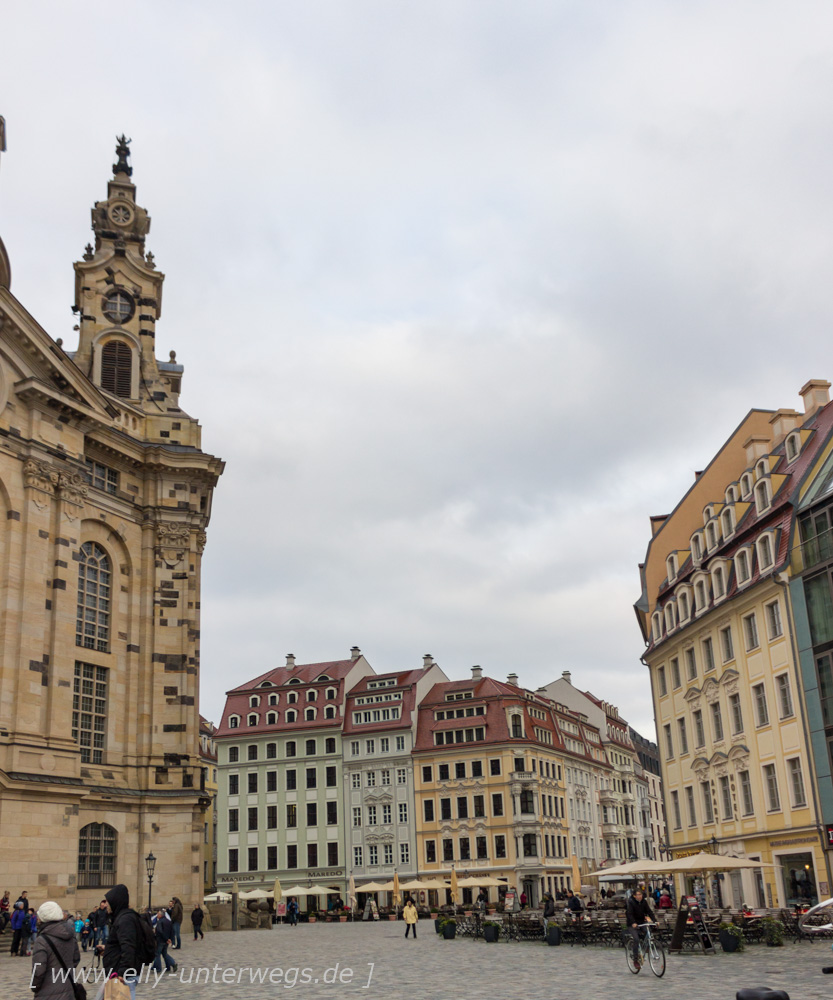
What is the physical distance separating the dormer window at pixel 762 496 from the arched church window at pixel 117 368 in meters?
29.7

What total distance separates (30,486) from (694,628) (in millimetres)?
28727

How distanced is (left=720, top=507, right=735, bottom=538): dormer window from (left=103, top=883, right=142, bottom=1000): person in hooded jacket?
126 ft

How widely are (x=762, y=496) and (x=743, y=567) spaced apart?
121 inches

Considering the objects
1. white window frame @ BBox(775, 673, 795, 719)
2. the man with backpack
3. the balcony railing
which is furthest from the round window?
the man with backpack

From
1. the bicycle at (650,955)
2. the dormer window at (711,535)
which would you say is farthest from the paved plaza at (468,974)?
the dormer window at (711,535)

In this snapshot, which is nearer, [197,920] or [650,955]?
[650,955]

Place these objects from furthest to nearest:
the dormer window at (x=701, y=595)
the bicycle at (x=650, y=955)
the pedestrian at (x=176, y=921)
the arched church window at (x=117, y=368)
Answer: the arched church window at (x=117, y=368)
the dormer window at (x=701, y=595)
the pedestrian at (x=176, y=921)
the bicycle at (x=650, y=955)

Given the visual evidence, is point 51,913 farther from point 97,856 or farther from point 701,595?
point 701,595

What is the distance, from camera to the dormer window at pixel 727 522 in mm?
45594

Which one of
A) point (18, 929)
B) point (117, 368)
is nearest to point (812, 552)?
point (18, 929)

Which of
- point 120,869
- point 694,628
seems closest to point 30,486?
point 120,869

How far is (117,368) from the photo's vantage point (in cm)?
5231

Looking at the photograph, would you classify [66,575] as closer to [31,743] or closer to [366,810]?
[31,743]

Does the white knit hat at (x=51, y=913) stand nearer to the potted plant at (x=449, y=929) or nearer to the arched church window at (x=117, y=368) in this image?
the potted plant at (x=449, y=929)
